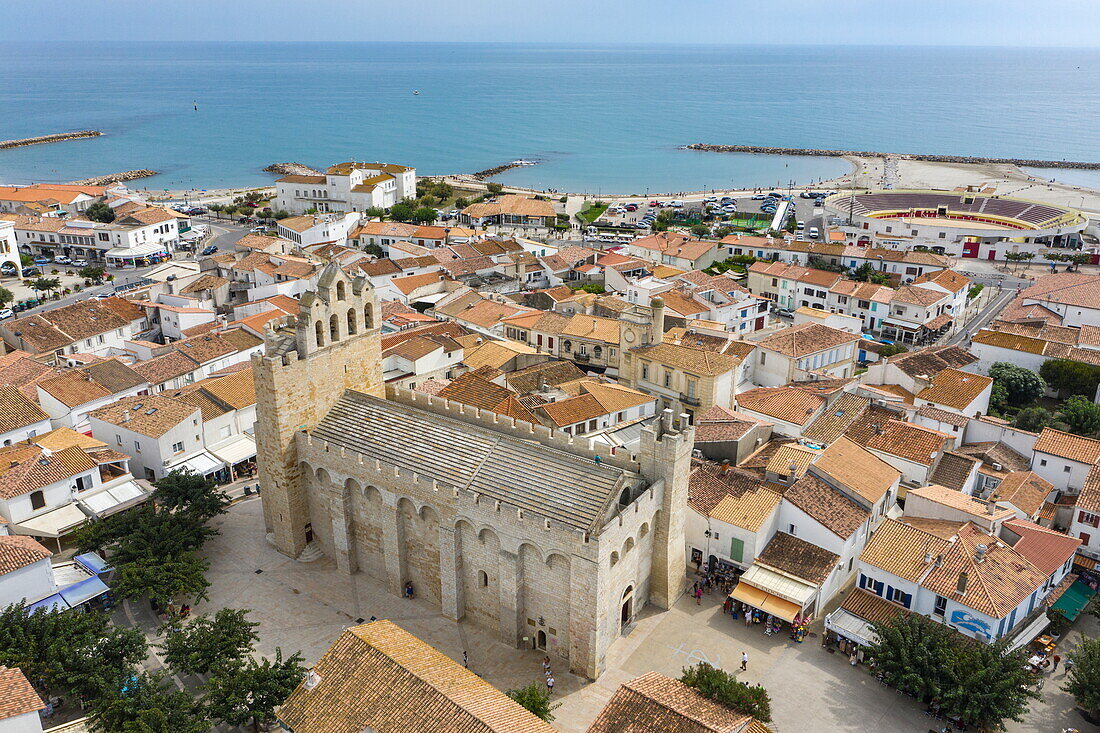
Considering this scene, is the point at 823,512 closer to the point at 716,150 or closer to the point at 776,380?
the point at 776,380

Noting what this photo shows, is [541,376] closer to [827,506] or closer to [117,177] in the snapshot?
[827,506]

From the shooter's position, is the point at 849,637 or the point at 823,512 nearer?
the point at 849,637

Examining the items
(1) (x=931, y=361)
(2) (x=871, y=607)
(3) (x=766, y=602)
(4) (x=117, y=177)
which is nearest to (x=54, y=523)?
(3) (x=766, y=602)

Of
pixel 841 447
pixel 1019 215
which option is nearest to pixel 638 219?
pixel 1019 215

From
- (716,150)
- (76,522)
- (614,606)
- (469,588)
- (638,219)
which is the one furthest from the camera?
(716,150)

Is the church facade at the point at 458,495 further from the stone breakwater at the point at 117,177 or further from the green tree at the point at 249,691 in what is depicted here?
the stone breakwater at the point at 117,177

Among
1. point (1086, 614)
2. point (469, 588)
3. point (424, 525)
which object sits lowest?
point (1086, 614)

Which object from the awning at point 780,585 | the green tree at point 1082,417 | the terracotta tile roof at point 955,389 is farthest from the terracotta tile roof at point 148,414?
the green tree at point 1082,417
